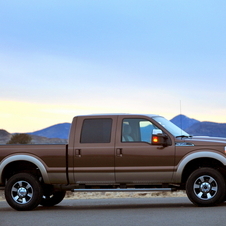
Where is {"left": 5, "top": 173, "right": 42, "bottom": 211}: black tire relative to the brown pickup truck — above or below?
below

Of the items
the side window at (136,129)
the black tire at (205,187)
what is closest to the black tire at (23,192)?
the side window at (136,129)

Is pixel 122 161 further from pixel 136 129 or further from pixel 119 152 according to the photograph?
pixel 136 129

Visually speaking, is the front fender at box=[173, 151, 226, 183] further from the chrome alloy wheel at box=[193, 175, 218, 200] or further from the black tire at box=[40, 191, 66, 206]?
the black tire at box=[40, 191, 66, 206]

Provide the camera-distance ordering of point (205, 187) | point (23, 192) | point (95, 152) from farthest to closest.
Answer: point (23, 192)
point (95, 152)
point (205, 187)

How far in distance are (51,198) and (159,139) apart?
13.2ft

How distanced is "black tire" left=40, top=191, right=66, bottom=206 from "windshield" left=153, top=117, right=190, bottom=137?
356cm

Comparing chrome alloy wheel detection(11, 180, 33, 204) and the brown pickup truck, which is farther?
chrome alloy wheel detection(11, 180, 33, 204)

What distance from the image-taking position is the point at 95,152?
1372cm

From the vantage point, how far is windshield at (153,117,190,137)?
1384cm

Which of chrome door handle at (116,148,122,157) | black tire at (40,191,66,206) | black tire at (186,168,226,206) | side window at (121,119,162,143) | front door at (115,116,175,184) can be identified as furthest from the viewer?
black tire at (40,191,66,206)

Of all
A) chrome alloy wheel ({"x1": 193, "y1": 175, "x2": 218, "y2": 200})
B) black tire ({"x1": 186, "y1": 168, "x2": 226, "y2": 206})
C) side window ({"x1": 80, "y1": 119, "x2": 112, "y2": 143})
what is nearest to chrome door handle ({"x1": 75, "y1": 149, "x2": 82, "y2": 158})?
side window ({"x1": 80, "y1": 119, "x2": 112, "y2": 143})

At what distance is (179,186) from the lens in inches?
546

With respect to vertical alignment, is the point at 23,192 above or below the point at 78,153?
below

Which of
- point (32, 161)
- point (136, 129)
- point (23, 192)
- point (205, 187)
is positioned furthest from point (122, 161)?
point (23, 192)
